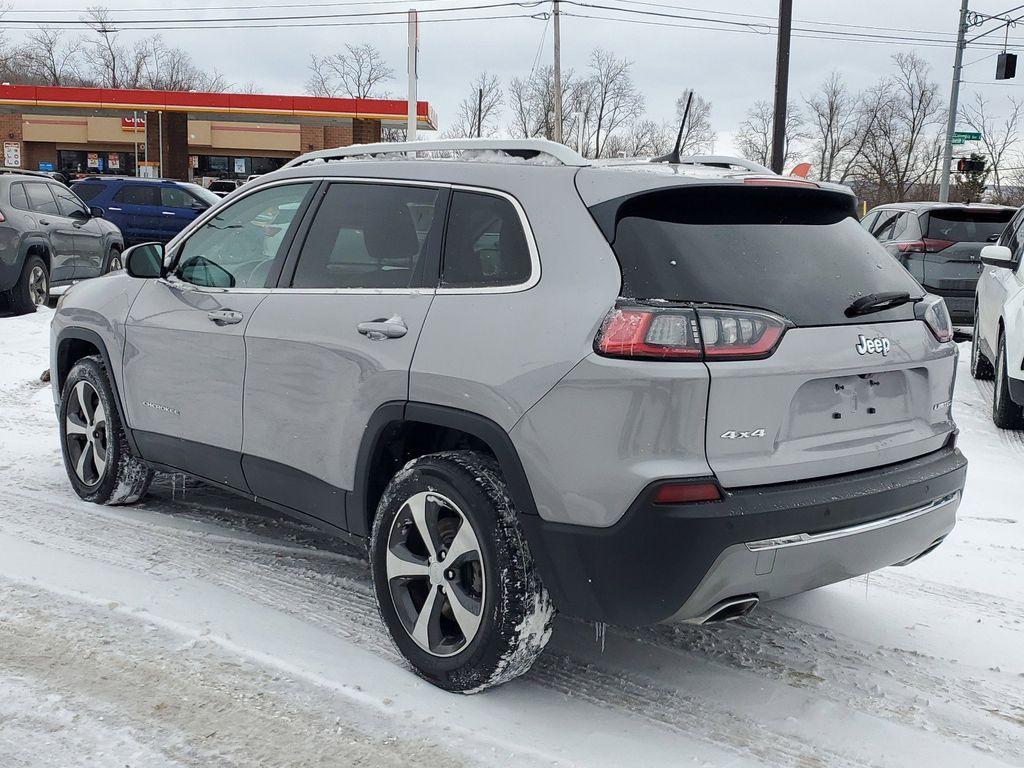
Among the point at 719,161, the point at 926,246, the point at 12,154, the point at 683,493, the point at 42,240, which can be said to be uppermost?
the point at 12,154

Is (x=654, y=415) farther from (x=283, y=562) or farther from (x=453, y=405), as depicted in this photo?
(x=283, y=562)

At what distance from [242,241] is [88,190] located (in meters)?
19.1

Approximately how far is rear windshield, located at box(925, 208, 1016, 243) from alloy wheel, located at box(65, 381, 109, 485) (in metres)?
10.2

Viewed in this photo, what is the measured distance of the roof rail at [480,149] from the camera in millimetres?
3574

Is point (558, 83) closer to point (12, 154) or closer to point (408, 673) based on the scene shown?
point (12, 154)

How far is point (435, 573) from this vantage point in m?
3.48

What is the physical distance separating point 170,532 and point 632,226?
306 cm

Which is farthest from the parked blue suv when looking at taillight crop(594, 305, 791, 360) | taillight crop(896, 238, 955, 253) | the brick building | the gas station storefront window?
the gas station storefront window

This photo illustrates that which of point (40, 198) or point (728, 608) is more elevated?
point (40, 198)

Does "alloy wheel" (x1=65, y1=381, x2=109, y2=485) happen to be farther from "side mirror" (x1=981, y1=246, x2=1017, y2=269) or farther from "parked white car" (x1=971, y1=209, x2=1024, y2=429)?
"side mirror" (x1=981, y1=246, x2=1017, y2=269)

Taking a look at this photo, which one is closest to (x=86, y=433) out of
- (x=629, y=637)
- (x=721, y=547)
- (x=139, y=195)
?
(x=629, y=637)

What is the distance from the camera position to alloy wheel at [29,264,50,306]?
12.9m

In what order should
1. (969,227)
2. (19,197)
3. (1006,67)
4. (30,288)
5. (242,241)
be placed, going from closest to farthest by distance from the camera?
(242,241), (969,227), (30,288), (19,197), (1006,67)

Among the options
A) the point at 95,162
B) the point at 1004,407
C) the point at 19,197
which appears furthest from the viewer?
the point at 95,162
